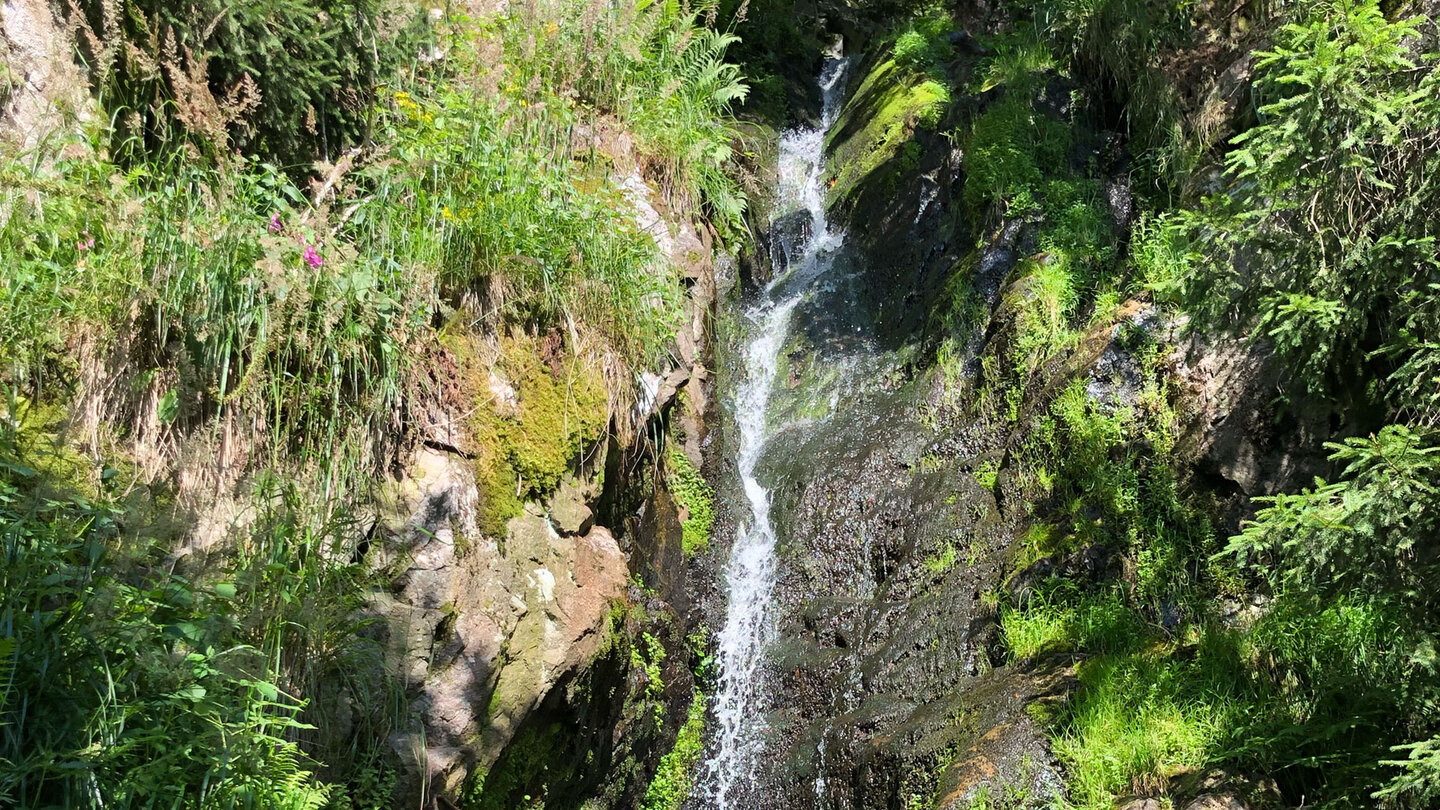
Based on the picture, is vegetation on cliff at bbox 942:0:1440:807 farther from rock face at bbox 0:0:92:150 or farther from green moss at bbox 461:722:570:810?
rock face at bbox 0:0:92:150

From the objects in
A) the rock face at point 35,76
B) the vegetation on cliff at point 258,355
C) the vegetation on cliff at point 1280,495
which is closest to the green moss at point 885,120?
the vegetation on cliff at point 1280,495

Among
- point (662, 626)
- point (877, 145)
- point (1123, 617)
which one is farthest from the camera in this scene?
point (877, 145)

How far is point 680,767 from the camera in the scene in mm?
5051

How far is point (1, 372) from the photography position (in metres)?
2.80

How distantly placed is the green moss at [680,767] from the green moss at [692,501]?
1.02 metres

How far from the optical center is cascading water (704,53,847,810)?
518cm

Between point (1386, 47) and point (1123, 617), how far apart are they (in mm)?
2804

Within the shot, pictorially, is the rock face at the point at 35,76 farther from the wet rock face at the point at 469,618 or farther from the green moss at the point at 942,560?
the green moss at the point at 942,560

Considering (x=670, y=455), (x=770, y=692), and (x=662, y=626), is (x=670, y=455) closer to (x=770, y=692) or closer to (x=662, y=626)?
(x=662, y=626)

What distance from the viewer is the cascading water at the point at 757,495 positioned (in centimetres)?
518

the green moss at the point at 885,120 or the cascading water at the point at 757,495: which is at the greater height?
the green moss at the point at 885,120

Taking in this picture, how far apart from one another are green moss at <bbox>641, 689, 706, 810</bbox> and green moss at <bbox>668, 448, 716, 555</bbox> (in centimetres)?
102

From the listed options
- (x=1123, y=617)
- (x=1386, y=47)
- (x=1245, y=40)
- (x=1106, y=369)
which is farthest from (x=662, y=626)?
(x=1245, y=40)

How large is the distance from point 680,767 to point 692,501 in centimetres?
167
